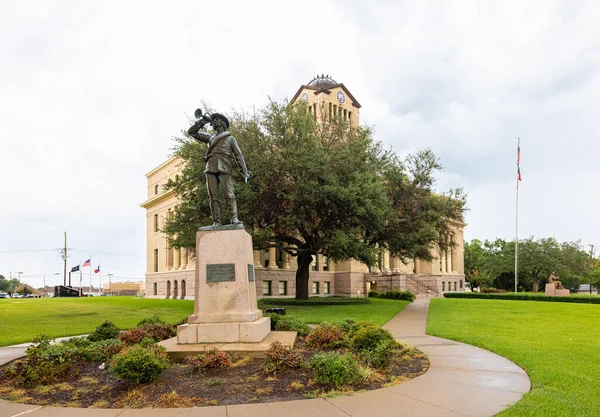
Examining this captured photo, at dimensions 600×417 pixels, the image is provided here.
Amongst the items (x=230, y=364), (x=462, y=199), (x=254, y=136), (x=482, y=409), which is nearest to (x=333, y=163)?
(x=254, y=136)

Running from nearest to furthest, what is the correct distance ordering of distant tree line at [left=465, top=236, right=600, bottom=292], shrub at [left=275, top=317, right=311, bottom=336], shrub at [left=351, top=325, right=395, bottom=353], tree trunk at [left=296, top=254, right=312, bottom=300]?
shrub at [left=351, top=325, right=395, bottom=353] → shrub at [left=275, top=317, right=311, bottom=336] → tree trunk at [left=296, top=254, right=312, bottom=300] → distant tree line at [left=465, top=236, right=600, bottom=292]

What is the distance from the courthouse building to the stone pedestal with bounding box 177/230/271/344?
3309 centimetres

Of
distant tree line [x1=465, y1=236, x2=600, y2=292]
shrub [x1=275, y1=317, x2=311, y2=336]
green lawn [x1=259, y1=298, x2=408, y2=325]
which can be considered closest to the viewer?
shrub [x1=275, y1=317, x2=311, y2=336]

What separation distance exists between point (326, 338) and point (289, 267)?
119 feet

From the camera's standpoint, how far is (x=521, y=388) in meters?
7.11

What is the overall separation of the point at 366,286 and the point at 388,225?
23.6 meters

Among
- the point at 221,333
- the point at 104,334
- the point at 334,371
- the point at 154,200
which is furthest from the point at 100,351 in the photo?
the point at 154,200

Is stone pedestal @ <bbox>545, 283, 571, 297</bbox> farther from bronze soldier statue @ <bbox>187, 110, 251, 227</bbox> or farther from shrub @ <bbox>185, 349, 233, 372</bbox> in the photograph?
shrub @ <bbox>185, 349, 233, 372</bbox>

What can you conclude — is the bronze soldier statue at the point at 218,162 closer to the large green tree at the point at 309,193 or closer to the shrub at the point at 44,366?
the shrub at the point at 44,366

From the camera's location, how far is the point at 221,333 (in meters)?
9.78

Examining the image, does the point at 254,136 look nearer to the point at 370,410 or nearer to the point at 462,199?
the point at 462,199

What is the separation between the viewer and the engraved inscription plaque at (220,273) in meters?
10.2

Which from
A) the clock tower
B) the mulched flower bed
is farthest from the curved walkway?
the clock tower

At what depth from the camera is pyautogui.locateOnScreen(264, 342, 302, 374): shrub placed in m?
7.74
